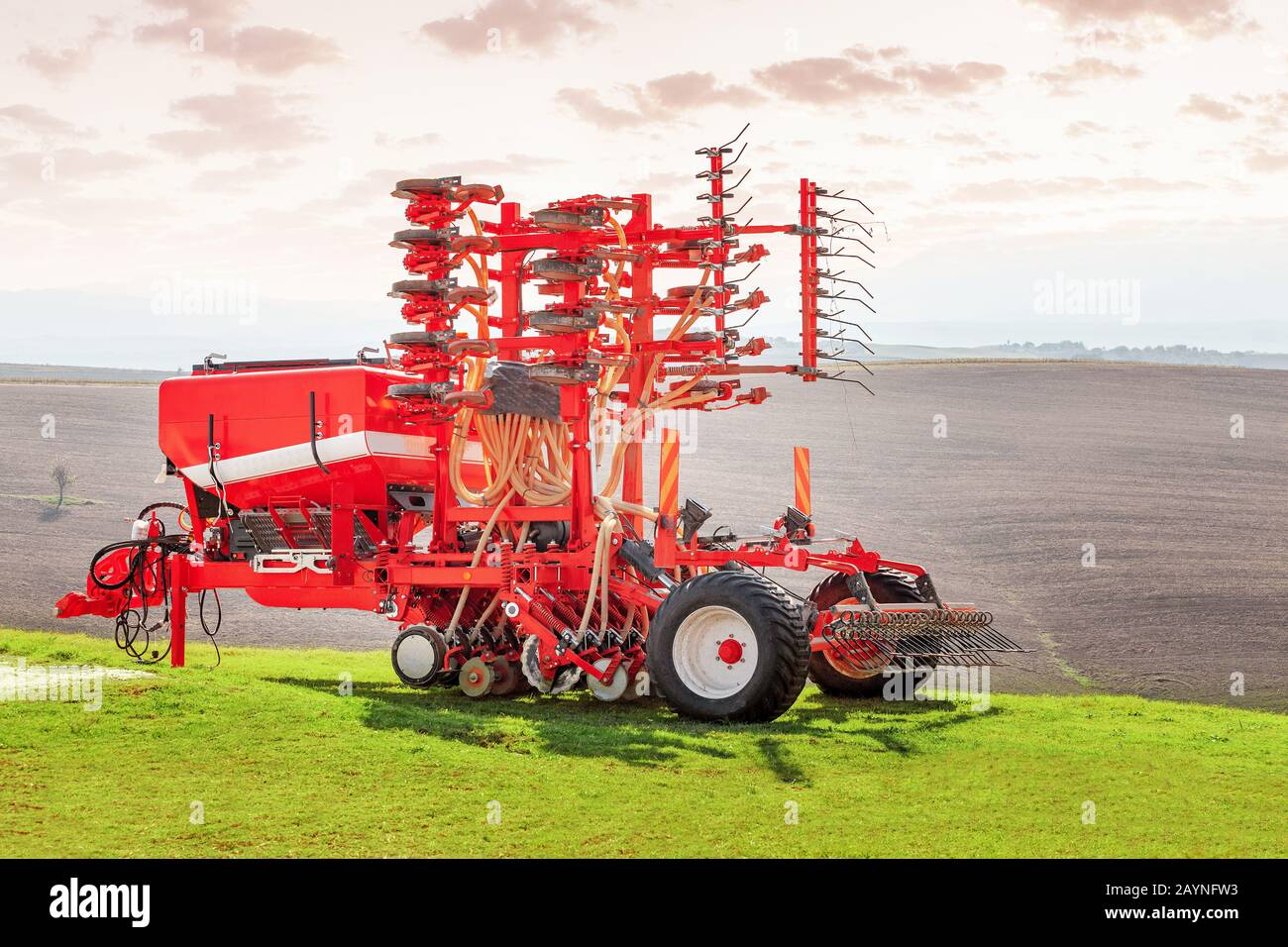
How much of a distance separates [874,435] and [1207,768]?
3104 cm

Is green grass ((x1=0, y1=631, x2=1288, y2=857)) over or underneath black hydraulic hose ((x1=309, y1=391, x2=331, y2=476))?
underneath

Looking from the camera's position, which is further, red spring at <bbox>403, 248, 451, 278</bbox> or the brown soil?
the brown soil

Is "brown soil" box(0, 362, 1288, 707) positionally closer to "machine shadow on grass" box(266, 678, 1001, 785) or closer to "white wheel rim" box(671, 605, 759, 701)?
"machine shadow on grass" box(266, 678, 1001, 785)

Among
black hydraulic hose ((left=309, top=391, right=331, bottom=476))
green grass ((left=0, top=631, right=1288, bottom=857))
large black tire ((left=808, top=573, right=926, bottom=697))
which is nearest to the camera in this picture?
green grass ((left=0, top=631, right=1288, bottom=857))

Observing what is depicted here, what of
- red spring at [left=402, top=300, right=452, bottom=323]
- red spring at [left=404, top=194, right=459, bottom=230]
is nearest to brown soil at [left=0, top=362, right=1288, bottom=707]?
red spring at [left=402, top=300, right=452, bottom=323]

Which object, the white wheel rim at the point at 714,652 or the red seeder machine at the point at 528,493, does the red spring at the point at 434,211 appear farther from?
the white wheel rim at the point at 714,652

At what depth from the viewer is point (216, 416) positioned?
15.1m

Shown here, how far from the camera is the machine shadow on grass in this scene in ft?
35.8

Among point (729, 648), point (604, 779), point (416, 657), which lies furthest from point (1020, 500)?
point (604, 779)

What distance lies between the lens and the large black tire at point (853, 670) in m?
14.2

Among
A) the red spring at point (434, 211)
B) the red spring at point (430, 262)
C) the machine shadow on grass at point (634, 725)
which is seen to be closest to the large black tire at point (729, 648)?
the machine shadow on grass at point (634, 725)

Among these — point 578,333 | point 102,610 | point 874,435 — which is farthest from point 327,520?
point 874,435

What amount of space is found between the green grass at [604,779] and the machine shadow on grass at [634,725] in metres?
0.04

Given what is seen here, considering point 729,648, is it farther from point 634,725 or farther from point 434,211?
point 434,211
